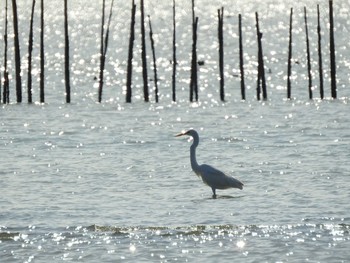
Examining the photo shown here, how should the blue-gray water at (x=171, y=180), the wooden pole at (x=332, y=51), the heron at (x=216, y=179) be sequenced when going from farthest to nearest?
the wooden pole at (x=332, y=51) < the heron at (x=216, y=179) < the blue-gray water at (x=171, y=180)

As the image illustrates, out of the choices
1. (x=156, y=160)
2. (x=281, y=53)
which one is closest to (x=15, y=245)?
(x=156, y=160)

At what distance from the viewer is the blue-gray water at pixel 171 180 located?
53.3ft

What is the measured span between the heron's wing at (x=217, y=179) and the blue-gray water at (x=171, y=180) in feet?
0.87

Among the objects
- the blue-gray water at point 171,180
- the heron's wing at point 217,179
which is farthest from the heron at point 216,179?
the blue-gray water at point 171,180

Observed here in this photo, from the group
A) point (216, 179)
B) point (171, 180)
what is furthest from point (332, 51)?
point (216, 179)

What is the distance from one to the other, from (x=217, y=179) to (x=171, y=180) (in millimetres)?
2706

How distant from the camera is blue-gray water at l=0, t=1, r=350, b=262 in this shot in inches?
640

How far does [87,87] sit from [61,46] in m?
30.3

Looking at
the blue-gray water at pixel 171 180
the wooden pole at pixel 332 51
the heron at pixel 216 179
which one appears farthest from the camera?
the wooden pole at pixel 332 51

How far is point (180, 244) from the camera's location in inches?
643

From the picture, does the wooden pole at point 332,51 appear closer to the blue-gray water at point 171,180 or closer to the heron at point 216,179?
the blue-gray water at point 171,180

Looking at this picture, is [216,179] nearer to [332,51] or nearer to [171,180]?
[171,180]

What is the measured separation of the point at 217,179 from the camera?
21.0 metres

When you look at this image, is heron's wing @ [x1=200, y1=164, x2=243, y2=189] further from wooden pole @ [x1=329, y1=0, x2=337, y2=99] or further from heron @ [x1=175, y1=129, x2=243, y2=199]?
wooden pole @ [x1=329, y1=0, x2=337, y2=99]
